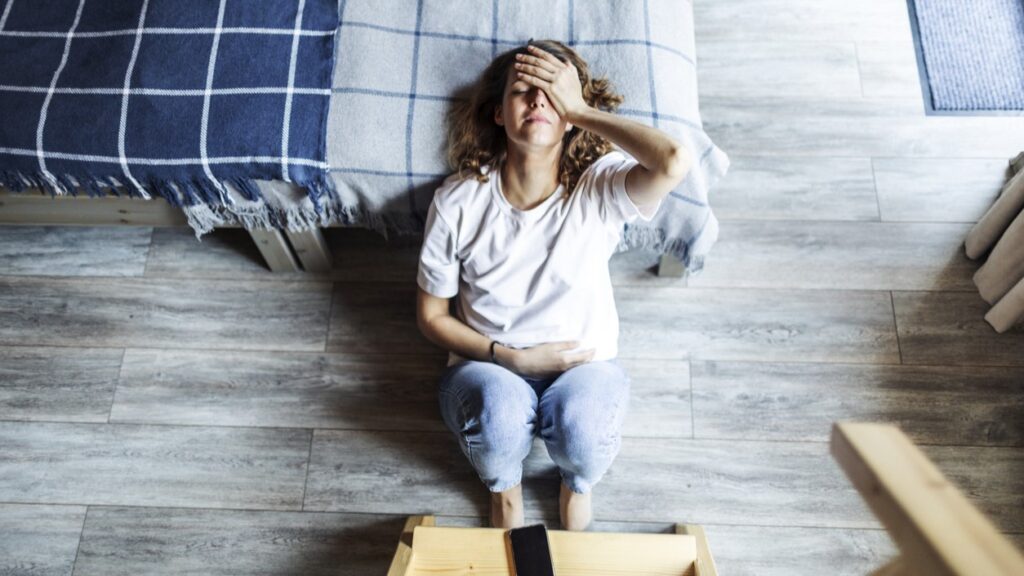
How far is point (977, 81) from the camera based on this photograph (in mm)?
1647

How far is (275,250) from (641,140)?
0.82m

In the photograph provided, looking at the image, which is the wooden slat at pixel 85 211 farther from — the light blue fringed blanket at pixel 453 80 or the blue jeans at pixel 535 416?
the blue jeans at pixel 535 416

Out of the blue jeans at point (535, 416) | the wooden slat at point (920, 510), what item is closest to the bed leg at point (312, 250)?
the blue jeans at point (535, 416)

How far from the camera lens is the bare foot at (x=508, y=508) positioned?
1.27 m

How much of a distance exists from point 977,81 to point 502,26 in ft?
3.79

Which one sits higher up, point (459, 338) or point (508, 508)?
point (459, 338)

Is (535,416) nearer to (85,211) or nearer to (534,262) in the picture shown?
(534,262)

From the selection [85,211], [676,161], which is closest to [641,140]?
[676,161]

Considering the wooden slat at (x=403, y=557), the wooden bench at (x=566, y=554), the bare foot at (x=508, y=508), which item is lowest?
the bare foot at (x=508, y=508)

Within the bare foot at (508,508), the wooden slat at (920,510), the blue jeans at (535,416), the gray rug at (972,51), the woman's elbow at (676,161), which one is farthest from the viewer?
the gray rug at (972,51)

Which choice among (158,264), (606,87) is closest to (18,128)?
(158,264)

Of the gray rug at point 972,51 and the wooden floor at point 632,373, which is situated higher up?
the gray rug at point 972,51

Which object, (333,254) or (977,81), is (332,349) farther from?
(977,81)

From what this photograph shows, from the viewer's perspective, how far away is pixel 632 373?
4.77ft
